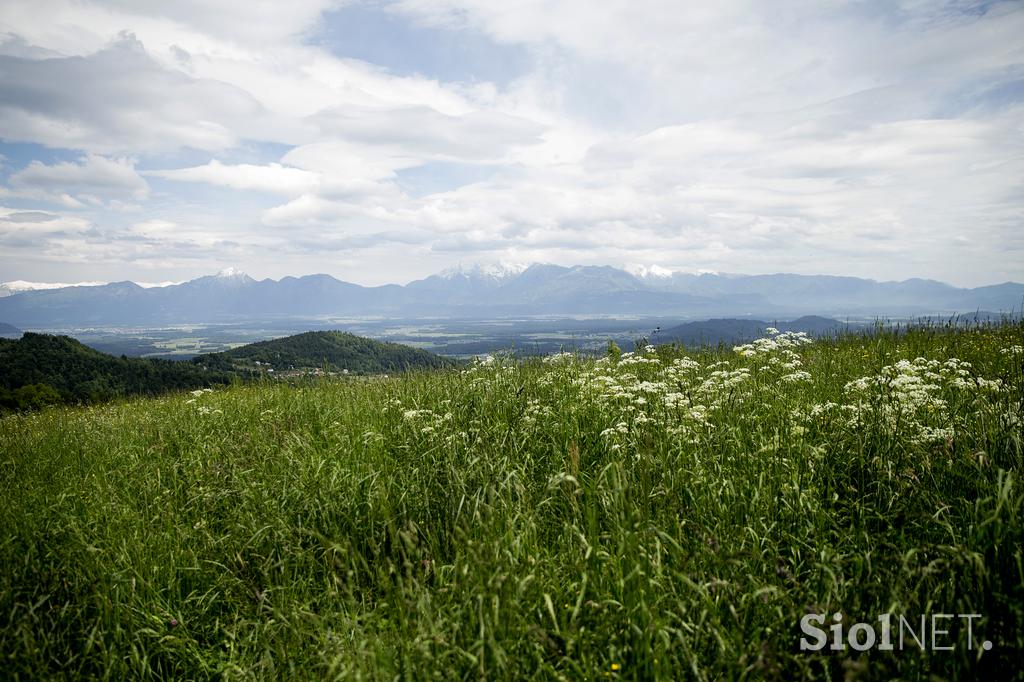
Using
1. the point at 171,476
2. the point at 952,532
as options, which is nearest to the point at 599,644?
the point at 952,532

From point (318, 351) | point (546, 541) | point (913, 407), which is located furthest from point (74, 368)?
point (913, 407)

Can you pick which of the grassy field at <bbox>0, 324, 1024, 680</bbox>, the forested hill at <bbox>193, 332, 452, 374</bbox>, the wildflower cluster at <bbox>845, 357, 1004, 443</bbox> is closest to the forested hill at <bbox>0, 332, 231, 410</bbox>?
the forested hill at <bbox>193, 332, 452, 374</bbox>

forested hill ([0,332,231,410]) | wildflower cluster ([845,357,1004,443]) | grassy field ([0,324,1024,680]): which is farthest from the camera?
forested hill ([0,332,231,410])

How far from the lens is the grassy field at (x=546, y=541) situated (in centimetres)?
318

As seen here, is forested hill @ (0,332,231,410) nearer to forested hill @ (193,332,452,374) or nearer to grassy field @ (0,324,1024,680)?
forested hill @ (193,332,452,374)

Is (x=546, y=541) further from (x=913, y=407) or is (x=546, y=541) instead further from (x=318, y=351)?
(x=318, y=351)

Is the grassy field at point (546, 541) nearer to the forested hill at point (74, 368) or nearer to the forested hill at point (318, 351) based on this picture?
the forested hill at point (318, 351)

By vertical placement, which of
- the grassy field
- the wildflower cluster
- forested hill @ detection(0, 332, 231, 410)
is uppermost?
the wildflower cluster

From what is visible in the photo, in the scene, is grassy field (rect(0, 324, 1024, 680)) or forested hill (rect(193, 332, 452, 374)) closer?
grassy field (rect(0, 324, 1024, 680))

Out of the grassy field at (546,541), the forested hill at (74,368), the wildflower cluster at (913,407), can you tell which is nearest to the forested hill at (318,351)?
the forested hill at (74,368)

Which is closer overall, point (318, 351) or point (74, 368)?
point (74, 368)

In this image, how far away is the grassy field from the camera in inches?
125

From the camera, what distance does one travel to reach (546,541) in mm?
4504

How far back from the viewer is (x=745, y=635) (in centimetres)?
328
